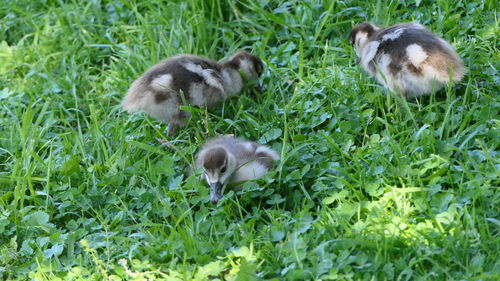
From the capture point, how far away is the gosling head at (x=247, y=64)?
4934 mm

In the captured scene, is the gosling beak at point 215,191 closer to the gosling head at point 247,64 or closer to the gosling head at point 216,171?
the gosling head at point 216,171

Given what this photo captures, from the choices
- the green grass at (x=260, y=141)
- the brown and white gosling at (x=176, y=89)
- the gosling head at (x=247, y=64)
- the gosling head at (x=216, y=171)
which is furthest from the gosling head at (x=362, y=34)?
the gosling head at (x=216, y=171)

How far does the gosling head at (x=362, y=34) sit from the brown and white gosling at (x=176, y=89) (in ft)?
2.62

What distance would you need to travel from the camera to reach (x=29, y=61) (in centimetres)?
586

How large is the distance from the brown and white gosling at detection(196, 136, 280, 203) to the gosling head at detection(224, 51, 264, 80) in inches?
28.9

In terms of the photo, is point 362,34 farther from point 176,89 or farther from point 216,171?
point 216,171

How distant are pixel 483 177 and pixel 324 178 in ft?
2.42

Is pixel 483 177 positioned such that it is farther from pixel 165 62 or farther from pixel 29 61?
pixel 29 61

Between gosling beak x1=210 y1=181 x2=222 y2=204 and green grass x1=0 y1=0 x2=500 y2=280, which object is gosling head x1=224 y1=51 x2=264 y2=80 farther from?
gosling beak x1=210 y1=181 x2=222 y2=204

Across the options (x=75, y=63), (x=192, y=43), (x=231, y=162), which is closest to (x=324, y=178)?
(x=231, y=162)

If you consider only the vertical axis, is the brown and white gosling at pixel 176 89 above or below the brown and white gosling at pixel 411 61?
below

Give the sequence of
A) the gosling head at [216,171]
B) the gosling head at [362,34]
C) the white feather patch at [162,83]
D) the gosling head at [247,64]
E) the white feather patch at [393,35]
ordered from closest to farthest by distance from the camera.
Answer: the gosling head at [216,171], the white feather patch at [393,35], the white feather patch at [162,83], the gosling head at [362,34], the gosling head at [247,64]

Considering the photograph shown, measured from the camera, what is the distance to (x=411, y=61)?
4191 millimetres

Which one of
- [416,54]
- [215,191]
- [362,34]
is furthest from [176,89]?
[416,54]
